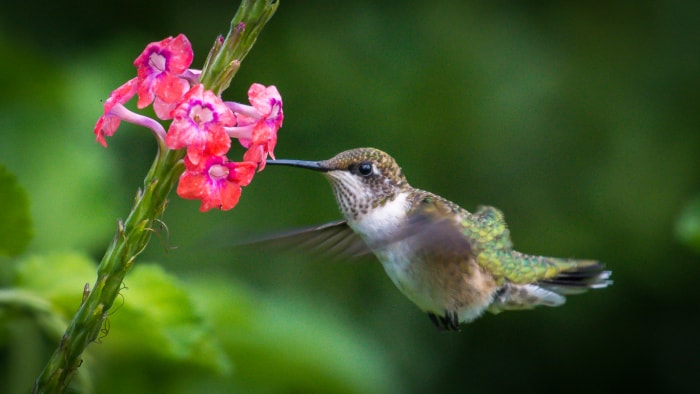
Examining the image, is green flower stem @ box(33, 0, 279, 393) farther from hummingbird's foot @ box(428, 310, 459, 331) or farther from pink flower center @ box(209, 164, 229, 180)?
hummingbird's foot @ box(428, 310, 459, 331)

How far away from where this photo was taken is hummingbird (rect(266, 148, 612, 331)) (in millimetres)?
2393

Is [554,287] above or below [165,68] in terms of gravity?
below

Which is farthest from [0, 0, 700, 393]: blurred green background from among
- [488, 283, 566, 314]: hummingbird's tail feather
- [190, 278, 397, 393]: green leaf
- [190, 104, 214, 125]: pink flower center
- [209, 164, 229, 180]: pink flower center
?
[190, 104, 214, 125]: pink flower center

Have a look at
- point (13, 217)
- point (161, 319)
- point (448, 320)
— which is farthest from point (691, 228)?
point (13, 217)

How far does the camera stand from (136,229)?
159cm

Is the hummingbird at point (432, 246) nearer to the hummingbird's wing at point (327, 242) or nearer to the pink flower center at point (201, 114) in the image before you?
the hummingbird's wing at point (327, 242)

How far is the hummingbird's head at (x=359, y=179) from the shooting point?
2414 mm

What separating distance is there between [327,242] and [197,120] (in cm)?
113

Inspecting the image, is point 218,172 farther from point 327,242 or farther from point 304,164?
point 327,242

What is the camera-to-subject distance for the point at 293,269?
165 inches

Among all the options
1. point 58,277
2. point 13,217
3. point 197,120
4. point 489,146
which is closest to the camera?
point 197,120

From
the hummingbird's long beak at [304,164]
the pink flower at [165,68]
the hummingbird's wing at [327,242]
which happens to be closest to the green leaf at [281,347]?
the hummingbird's wing at [327,242]

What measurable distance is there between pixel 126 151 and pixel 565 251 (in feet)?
7.47

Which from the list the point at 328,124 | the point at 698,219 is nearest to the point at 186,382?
the point at 698,219
